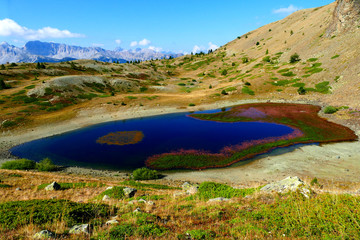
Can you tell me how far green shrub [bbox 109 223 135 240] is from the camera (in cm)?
669

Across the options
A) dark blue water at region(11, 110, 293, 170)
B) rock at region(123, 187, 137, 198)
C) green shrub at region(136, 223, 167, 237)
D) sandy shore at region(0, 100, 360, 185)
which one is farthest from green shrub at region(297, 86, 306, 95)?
green shrub at region(136, 223, 167, 237)

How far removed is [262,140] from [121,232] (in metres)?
35.3

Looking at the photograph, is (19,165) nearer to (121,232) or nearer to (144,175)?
(144,175)

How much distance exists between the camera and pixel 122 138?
41000 mm

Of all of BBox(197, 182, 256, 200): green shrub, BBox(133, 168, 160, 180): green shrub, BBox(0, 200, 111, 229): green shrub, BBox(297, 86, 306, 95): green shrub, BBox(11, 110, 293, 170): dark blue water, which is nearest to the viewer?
BBox(0, 200, 111, 229): green shrub

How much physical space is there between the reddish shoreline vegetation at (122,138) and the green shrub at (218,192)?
2695 cm

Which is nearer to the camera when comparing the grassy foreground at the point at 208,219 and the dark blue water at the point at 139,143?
the grassy foreground at the point at 208,219

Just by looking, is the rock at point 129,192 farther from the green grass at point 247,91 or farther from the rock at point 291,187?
the green grass at point 247,91

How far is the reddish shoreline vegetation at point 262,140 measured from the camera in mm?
29016

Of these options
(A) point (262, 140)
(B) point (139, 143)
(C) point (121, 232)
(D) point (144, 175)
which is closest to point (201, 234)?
(C) point (121, 232)

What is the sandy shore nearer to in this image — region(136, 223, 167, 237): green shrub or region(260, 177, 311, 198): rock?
region(260, 177, 311, 198): rock

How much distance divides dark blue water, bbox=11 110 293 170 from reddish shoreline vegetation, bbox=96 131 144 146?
139 centimetres

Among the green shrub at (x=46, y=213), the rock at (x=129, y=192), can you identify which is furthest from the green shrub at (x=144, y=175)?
the green shrub at (x=46, y=213)

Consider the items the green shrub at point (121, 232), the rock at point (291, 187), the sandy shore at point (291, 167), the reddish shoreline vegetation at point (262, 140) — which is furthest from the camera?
the reddish shoreline vegetation at point (262, 140)
